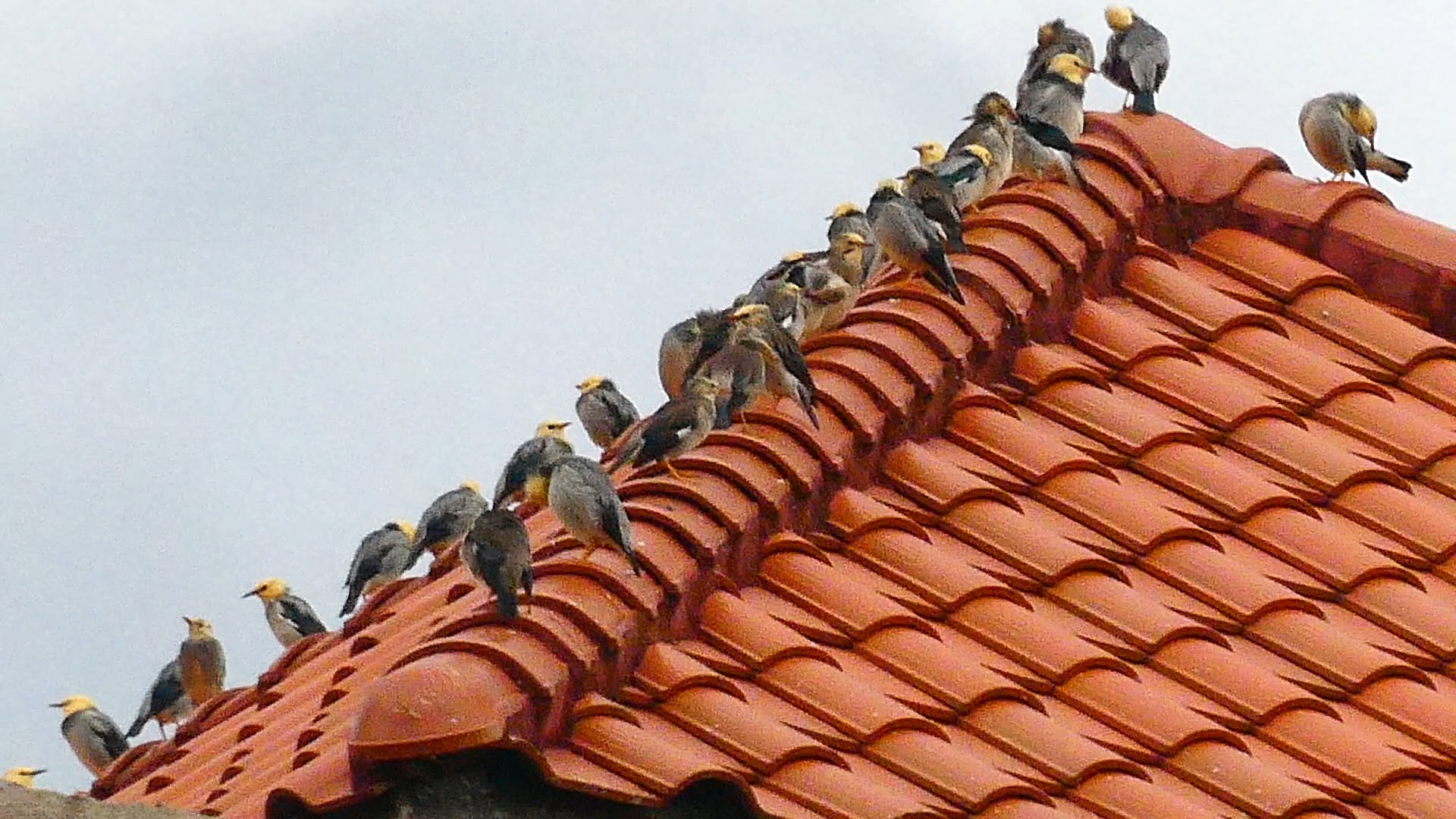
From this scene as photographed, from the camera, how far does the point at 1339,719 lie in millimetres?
7816

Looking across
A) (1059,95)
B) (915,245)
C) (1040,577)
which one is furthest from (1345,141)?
(1040,577)

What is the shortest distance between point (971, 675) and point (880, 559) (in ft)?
2.24

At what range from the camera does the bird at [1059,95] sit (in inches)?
492

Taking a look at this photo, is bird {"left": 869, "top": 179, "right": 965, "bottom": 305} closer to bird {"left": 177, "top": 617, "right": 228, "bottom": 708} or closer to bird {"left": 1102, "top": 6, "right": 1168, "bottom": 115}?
bird {"left": 1102, "top": 6, "right": 1168, "bottom": 115}

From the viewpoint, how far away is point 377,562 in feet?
47.5

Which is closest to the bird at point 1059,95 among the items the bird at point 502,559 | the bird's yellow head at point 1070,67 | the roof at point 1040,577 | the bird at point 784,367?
the bird's yellow head at point 1070,67

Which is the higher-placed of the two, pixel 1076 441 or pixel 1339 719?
pixel 1076 441

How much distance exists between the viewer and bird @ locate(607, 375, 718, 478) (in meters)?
9.14

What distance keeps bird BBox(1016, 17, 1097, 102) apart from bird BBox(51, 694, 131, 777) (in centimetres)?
537

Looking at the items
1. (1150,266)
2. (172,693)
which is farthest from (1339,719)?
(172,693)

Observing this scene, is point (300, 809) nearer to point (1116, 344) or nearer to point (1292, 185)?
point (1116, 344)

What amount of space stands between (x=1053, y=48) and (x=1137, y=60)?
1392 millimetres

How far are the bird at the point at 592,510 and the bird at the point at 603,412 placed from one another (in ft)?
A: 18.1

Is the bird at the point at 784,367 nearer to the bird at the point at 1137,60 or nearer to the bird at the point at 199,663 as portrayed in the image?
the bird at the point at 1137,60
